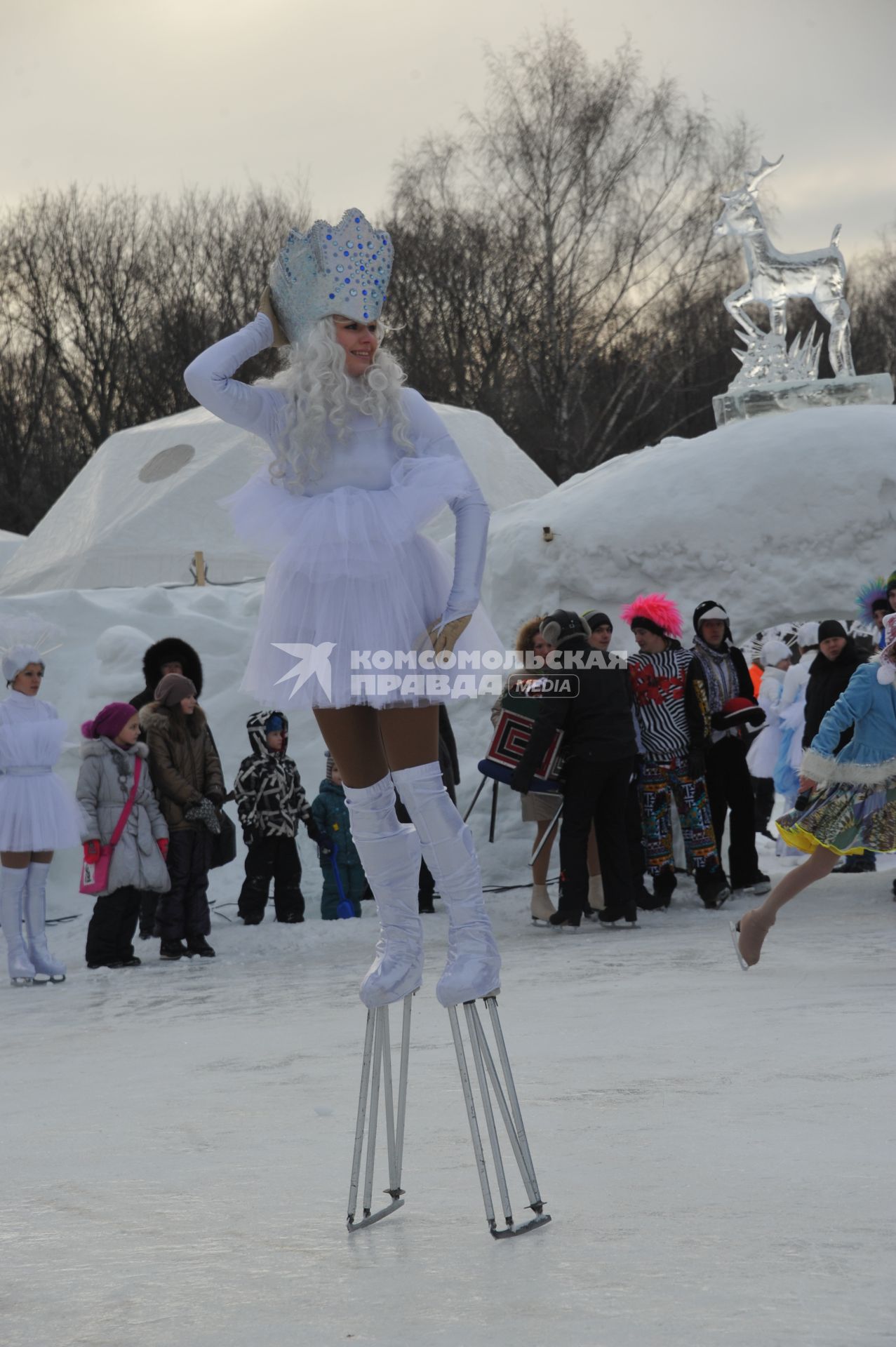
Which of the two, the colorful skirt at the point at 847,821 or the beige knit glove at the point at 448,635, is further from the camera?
the colorful skirt at the point at 847,821

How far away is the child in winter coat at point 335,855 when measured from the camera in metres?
9.25

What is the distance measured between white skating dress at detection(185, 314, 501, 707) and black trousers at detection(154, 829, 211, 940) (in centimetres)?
516

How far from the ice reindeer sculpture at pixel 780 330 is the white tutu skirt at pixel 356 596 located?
10.6m

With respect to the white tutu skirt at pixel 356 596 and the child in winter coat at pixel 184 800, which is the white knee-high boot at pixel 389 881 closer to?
the white tutu skirt at pixel 356 596

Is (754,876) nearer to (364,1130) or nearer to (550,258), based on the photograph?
(364,1130)

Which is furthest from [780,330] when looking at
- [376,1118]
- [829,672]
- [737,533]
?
[376,1118]

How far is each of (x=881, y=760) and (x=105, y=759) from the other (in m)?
4.25

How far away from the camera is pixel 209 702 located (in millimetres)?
12227

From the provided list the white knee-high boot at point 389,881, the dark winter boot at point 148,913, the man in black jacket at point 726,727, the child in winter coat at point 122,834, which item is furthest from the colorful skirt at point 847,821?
the dark winter boot at point 148,913

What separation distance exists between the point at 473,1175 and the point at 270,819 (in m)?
5.72

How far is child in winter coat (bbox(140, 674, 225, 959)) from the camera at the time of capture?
8.20 meters

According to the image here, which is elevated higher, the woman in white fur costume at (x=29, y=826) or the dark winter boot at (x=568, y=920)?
the woman in white fur costume at (x=29, y=826)

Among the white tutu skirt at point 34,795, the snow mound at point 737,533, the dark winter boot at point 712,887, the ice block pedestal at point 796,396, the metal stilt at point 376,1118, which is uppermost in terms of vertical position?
the ice block pedestal at point 796,396

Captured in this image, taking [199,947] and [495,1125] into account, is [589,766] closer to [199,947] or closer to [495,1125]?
[199,947]
